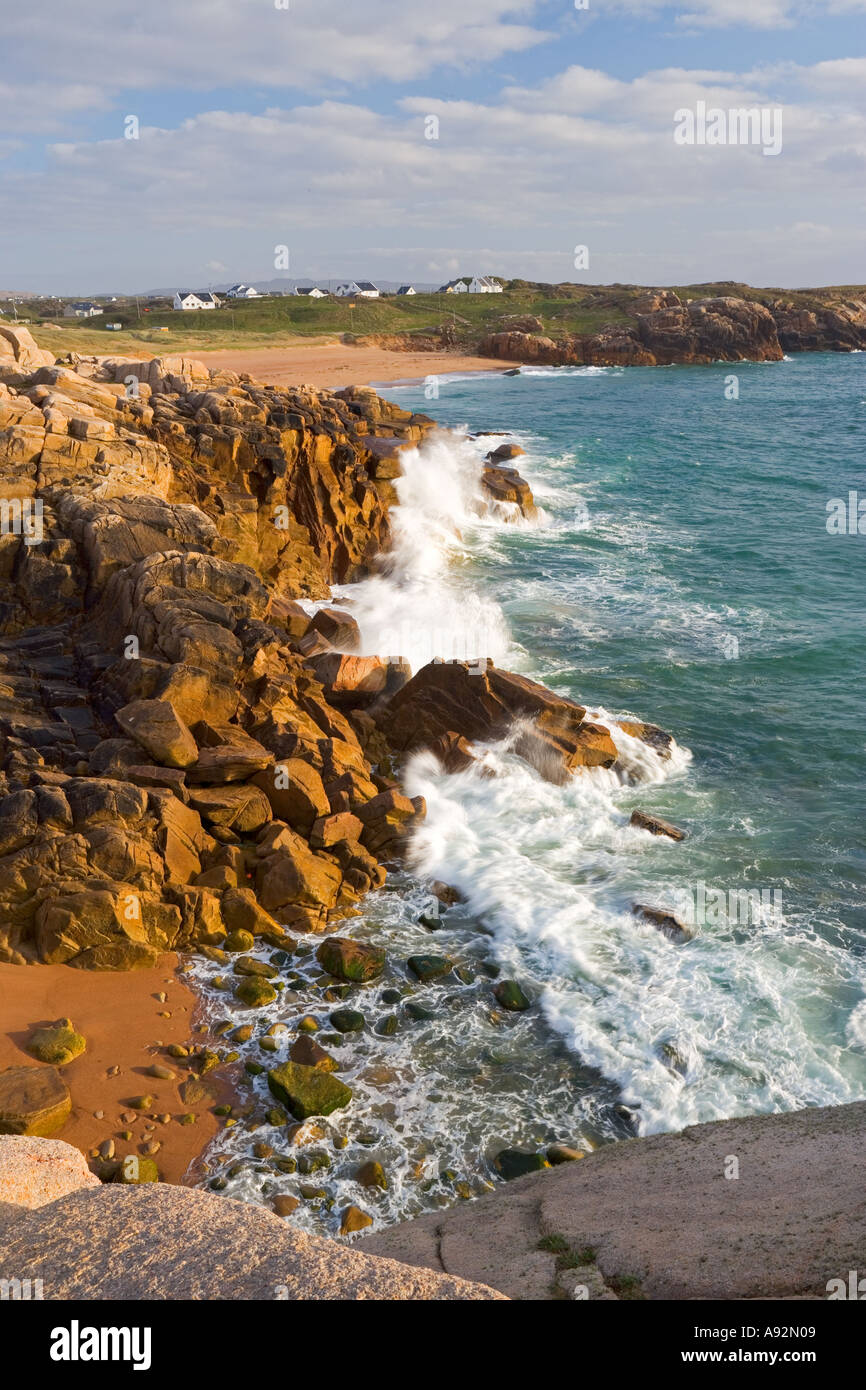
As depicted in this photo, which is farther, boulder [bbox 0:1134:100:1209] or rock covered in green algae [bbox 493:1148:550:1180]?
rock covered in green algae [bbox 493:1148:550:1180]

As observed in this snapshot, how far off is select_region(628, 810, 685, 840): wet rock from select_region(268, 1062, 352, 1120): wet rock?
26.6 ft

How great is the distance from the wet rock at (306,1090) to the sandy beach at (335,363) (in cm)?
5770

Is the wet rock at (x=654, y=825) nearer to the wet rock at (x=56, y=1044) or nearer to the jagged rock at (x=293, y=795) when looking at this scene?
the jagged rock at (x=293, y=795)

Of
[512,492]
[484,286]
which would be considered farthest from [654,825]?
[484,286]

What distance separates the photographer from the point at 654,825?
17000mm

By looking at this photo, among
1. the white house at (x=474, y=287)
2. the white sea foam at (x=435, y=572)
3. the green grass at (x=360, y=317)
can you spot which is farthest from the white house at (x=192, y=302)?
the white sea foam at (x=435, y=572)

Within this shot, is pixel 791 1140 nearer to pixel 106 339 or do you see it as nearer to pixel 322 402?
pixel 322 402

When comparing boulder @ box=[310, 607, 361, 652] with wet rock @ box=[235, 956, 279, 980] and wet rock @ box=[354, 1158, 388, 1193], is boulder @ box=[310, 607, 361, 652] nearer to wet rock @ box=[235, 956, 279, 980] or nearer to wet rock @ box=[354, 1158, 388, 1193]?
wet rock @ box=[235, 956, 279, 980]

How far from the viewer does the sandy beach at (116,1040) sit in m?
10.2

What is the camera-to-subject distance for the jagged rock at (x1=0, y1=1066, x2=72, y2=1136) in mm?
Answer: 9852

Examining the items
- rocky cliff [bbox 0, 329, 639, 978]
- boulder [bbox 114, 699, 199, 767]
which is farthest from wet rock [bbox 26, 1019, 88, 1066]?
boulder [bbox 114, 699, 199, 767]

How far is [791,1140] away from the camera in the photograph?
7391 millimetres

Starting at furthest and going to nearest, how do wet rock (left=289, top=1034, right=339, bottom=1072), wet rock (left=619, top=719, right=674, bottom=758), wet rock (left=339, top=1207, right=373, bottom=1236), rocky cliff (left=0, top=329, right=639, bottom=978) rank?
wet rock (left=619, top=719, right=674, bottom=758) < rocky cliff (left=0, top=329, right=639, bottom=978) < wet rock (left=289, top=1034, right=339, bottom=1072) < wet rock (left=339, top=1207, right=373, bottom=1236)

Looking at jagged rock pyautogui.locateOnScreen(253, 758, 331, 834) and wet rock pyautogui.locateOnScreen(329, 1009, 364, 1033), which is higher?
jagged rock pyautogui.locateOnScreen(253, 758, 331, 834)
